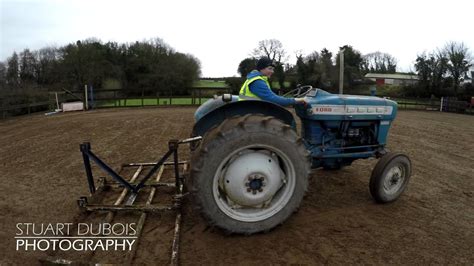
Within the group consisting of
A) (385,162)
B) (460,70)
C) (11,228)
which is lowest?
(11,228)

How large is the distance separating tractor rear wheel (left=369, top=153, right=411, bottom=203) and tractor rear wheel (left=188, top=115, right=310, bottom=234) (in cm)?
118

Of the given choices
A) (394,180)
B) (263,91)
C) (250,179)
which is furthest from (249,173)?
(394,180)

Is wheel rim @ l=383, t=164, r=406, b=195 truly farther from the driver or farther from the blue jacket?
the blue jacket

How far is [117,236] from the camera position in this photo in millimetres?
3051

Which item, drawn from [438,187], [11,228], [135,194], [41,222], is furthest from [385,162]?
[11,228]

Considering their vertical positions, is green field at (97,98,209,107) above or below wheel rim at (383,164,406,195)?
above

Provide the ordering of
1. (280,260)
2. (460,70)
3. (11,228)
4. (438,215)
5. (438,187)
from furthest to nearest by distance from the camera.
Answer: (460,70), (438,187), (438,215), (11,228), (280,260)

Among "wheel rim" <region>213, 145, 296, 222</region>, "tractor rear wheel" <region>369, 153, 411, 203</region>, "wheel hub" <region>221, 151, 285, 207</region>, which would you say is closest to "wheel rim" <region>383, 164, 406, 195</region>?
"tractor rear wheel" <region>369, 153, 411, 203</region>

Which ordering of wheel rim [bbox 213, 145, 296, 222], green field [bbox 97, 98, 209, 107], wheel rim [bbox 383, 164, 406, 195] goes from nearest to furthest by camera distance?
wheel rim [bbox 213, 145, 296, 222] < wheel rim [bbox 383, 164, 406, 195] < green field [bbox 97, 98, 209, 107]

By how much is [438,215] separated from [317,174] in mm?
1597

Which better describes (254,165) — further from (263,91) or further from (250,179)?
(263,91)

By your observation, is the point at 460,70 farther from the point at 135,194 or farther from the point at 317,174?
the point at 135,194

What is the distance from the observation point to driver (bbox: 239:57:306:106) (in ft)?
10.9

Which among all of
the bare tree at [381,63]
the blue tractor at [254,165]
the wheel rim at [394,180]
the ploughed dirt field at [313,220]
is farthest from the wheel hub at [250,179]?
the bare tree at [381,63]
